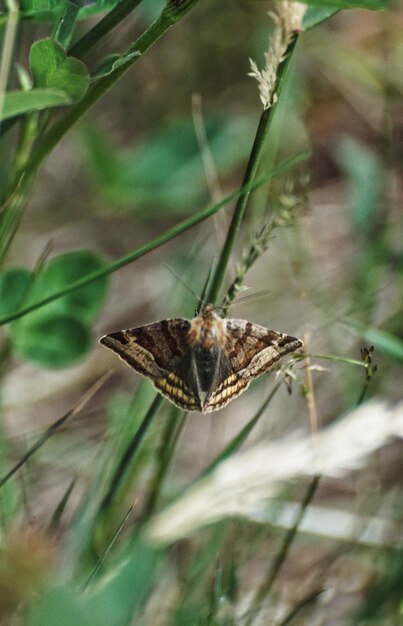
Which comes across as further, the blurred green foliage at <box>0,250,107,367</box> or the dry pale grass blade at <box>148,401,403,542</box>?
the blurred green foliage at <box>0,250,107,367</box>

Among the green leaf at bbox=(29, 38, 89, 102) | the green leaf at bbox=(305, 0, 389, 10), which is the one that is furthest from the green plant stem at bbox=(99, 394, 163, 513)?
the green leaf at bbox=(305, 0, 389, 10)

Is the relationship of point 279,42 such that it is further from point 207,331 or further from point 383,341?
point 383,341

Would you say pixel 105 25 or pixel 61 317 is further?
pixel 61 317

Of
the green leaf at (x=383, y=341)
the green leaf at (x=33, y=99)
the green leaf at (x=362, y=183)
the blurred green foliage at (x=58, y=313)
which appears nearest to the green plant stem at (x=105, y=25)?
the green leaf at (x=33, y=99)

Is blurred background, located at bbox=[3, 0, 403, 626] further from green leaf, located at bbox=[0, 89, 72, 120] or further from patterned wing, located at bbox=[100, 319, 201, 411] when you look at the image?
green leaf, located at bbox=[0, 89, 72, 120]

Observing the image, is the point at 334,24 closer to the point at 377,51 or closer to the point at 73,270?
the point at 377,51

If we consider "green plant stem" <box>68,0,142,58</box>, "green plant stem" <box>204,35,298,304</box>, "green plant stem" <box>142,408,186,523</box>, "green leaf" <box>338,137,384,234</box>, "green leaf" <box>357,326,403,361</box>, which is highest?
"green plant stem" <box>68,0,142,58</box>

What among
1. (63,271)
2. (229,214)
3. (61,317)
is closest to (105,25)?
(63,271)

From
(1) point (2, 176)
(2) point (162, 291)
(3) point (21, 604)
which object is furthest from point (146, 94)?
(3) point (21, 604)
